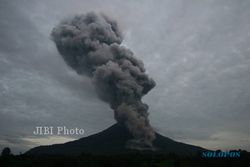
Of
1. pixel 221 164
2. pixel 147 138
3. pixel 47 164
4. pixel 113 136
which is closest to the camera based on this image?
pixel 221 164

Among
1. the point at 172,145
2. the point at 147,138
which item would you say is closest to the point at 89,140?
the point at 172,145

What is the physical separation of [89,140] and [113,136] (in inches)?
842

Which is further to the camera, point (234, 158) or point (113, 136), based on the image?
point (113, 136)

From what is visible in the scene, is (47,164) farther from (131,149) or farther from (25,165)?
(131,149)

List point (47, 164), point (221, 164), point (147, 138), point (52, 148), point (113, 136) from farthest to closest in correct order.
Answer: point (52, 148)
point (113, 136)
point (147, 138)
point (47, 164)
point (221, 164)

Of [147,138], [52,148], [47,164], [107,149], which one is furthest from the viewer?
[52,148]

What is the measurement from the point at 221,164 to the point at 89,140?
9729 cm

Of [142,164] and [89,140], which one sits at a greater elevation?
[89,140]

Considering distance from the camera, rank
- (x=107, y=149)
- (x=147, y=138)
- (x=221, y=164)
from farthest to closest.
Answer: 1. (x=107, y=149)
2. (x=147, y=138)
3. (x=221, y=164)

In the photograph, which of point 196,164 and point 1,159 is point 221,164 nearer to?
point 196,164

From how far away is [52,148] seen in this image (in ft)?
477

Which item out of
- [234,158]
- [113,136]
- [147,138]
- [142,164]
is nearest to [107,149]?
[113,136]

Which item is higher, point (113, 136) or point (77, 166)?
point (113, 136)

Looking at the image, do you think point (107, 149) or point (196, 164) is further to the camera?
point (107, 149)
